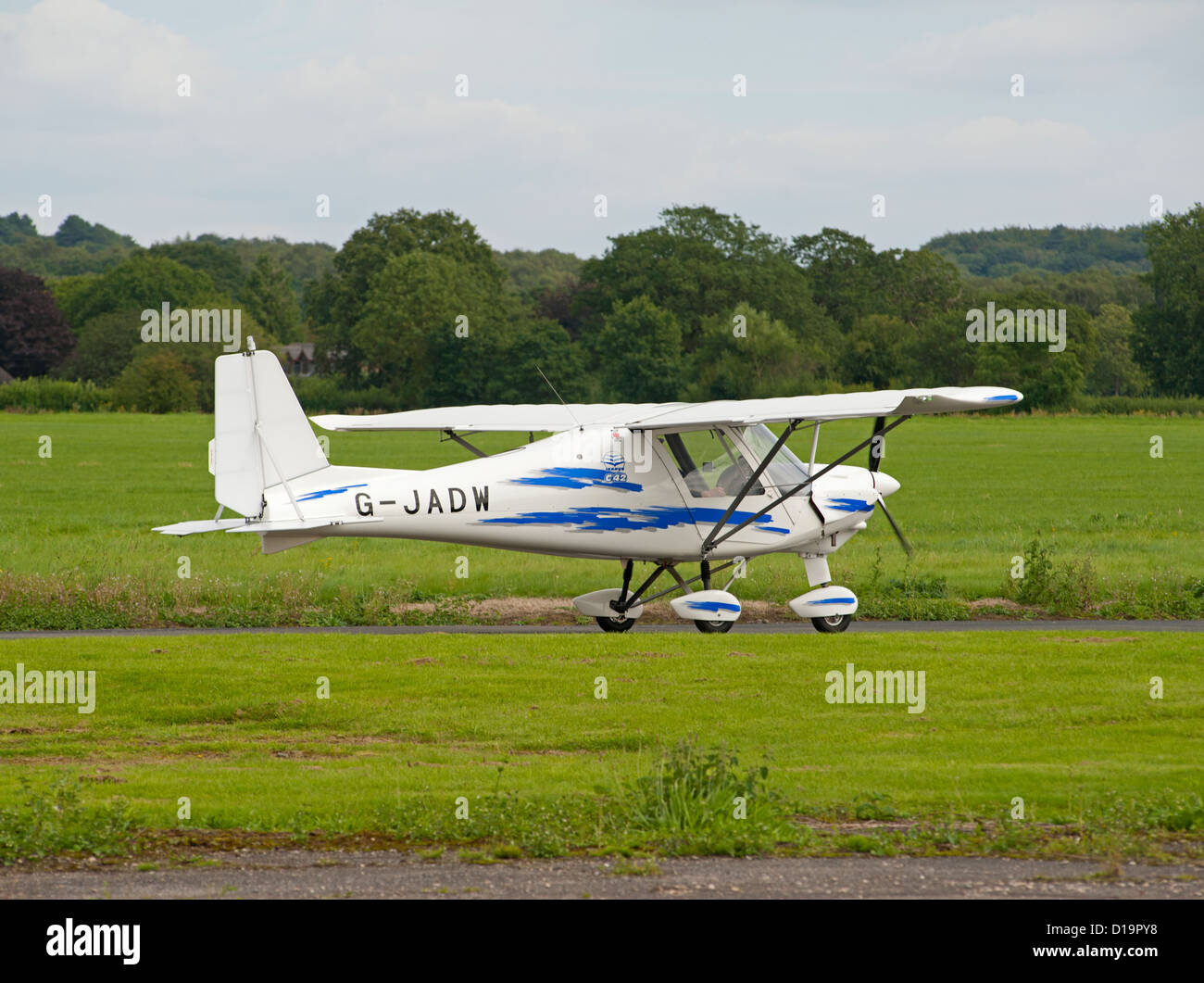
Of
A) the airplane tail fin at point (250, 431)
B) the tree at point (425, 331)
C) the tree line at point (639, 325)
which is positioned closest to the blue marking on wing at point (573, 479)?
the airplane tail fin at point (250, 431)

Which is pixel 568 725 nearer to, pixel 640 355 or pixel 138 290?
pixel 640 355

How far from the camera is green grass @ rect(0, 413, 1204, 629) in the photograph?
65.2 feet

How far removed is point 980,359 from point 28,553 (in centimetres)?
7090

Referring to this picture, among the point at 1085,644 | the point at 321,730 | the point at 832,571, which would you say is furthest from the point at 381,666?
the point at 832,571

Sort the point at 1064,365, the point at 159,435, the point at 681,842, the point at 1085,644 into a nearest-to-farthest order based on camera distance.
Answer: the point at 681,842, the point at 1085,644, the point at 159,435, the point at 1064,365

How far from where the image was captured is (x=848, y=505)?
59.4 ft

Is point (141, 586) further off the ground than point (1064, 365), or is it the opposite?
point (1064, 365)

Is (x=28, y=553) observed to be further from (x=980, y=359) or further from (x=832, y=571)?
(x=980, y=359)

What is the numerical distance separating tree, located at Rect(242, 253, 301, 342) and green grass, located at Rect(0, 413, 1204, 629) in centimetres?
8340

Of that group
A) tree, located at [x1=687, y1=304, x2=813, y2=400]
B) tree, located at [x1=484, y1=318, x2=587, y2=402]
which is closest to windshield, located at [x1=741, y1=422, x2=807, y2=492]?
tree, located at [x1=687, y1=304, x2=813, y2=400]

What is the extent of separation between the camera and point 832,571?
2277cm

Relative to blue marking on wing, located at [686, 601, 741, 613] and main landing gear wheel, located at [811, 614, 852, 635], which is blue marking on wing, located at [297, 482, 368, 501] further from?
main landing gear wheel, located at [811, 614, 852, 635]

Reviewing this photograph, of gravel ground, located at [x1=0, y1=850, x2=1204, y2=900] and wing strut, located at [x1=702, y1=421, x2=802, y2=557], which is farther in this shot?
wing strut, located at [x1=702, y1=421, x2=802, y2=557]

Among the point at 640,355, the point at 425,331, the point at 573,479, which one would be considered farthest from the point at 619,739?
the point at 425,331
